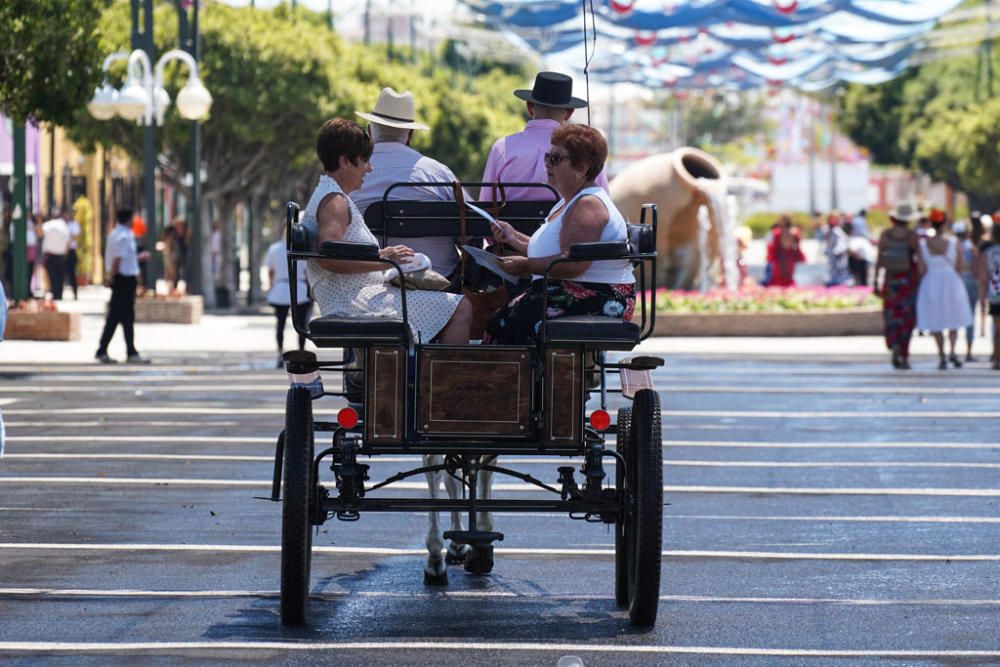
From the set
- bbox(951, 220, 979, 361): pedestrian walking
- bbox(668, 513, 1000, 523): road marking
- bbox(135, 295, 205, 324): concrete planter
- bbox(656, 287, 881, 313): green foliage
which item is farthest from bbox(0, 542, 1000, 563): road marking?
bbox(135, 295, 205, 324): concrete planter

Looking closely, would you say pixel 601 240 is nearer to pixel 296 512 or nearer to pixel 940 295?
pixel 296 512

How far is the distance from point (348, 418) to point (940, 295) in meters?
17.8

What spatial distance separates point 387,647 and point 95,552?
2769mm

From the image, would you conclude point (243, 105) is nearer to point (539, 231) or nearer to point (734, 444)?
point (734, 444)

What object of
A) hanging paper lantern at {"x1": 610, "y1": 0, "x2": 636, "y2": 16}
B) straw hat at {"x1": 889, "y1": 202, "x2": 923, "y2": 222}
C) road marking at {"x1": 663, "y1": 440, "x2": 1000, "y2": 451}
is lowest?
road marking at {"x1": 663, "y1": 440, "x2": 1000, "y2": 451}

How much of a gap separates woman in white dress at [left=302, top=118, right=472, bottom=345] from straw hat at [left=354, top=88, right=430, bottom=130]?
77cm

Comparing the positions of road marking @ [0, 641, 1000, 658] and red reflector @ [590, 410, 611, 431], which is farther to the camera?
red reflector @ [590, 410, 611, 431]

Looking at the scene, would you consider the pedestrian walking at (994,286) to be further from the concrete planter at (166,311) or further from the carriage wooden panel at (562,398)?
the carriage wooden panel at (562,398)

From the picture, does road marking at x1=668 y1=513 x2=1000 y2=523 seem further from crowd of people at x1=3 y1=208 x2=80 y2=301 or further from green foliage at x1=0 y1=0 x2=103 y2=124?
crowd of people at x1=3 y1=208 x2=80 y2=301

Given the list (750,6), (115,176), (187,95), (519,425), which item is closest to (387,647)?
(519,425)

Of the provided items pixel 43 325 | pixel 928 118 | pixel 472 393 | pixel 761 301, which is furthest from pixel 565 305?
pixel 928 118

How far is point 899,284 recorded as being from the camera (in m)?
24.6

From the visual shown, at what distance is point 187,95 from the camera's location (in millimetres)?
32594

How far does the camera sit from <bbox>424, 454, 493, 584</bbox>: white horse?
29.3ft
